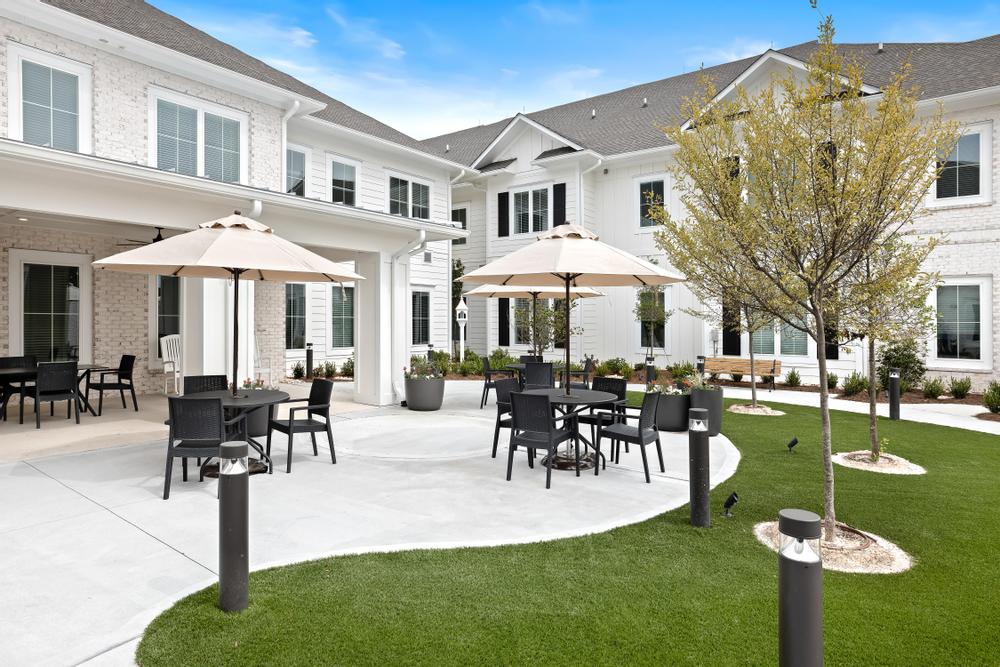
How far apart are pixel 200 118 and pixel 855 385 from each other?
51.1 ft

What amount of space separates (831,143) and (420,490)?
4734 mm

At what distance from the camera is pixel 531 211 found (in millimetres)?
20609

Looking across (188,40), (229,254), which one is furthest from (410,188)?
(229,254)

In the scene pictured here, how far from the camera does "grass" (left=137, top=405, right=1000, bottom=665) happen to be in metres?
3.15

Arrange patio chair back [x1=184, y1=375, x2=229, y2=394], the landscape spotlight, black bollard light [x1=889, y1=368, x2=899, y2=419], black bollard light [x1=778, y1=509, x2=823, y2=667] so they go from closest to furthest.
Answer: black bollard light [x1=778, y1=509, x2=823, y2=667]
the landscape spotlight
patio chair back [x1=184, y1=375, x2=229, y2=394]
black bollard light [x1=889, y1=368, x2=899, y2=419]

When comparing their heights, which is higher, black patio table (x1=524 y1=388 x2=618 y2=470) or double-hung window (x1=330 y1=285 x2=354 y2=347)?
double-hung window (x1=330 y1=285 x2=354 y2=347)

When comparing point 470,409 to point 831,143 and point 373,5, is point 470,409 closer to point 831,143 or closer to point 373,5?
point 831,143

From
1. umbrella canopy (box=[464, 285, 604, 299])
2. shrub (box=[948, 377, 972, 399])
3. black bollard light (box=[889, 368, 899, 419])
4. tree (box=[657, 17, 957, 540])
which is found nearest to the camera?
tree (box=[657, 17, 957, 540])

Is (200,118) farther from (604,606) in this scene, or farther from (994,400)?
(994,400)

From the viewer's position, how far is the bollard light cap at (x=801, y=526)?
2.56 metres

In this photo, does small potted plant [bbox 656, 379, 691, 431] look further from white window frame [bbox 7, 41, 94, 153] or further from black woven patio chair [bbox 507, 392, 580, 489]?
white window frame [bbox 7, 41, 94, 153]

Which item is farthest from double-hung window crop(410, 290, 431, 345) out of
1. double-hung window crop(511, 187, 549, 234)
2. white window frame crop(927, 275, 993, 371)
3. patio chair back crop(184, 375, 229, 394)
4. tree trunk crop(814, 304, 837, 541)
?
tree trunk crop(814, 304, 837, 541)

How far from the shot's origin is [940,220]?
1430 cm

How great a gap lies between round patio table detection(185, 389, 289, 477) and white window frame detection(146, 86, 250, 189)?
Result: 5378 millimetres
